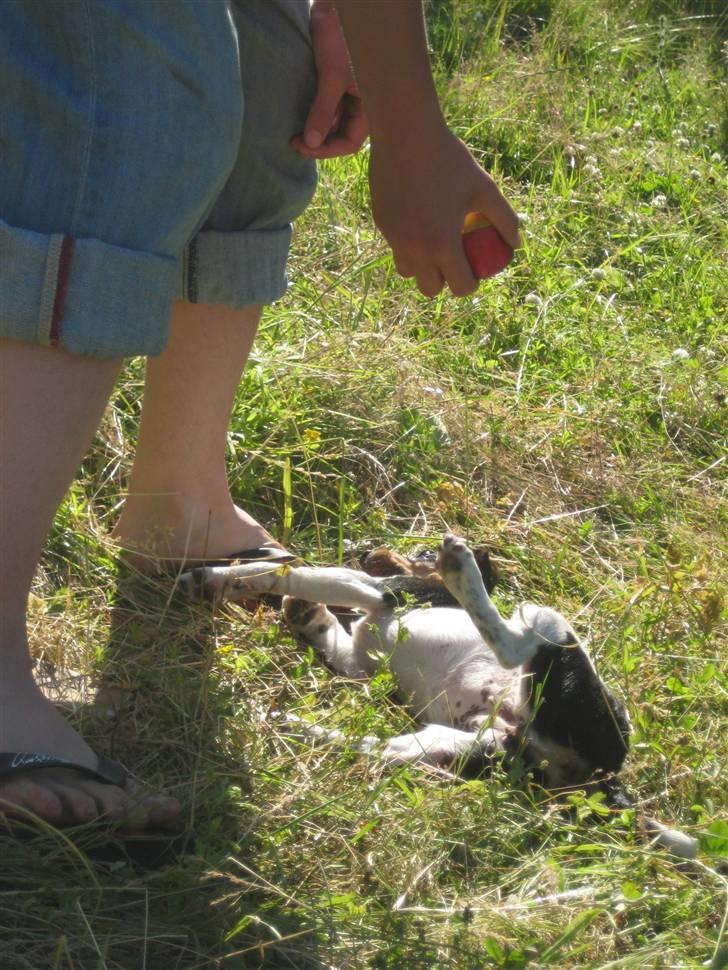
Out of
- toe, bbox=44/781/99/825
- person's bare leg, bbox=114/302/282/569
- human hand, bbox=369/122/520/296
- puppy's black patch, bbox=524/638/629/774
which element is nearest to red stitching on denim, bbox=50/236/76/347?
human hand, bbox=369/122/520/296

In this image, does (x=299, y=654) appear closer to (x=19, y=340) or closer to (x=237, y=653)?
(x=237, y=653)

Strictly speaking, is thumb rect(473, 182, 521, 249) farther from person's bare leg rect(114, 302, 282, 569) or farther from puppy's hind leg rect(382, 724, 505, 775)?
puppy's hind leg rect(382, 724, 505, 775)

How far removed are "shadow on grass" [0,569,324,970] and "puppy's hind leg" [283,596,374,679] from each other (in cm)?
28

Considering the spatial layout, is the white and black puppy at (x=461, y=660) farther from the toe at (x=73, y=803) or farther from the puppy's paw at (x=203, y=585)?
the toe at (x=73, y=803)

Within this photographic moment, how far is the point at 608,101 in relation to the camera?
4.16 meters

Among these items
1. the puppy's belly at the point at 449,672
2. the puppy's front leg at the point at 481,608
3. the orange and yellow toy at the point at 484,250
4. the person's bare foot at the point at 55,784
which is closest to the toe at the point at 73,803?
the person's bare foot at the point at 55,784

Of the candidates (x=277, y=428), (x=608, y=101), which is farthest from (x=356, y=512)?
(x=608, y=101)

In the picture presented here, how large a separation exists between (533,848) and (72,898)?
62 cm

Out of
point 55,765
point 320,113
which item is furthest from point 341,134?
point 55,765

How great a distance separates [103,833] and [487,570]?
2.95 feet

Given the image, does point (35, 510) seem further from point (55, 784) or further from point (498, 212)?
point (498, 212)

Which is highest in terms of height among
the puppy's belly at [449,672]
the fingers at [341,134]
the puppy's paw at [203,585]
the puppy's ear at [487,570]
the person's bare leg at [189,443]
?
the fingers at [341,134]

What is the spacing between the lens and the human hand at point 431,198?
150cm

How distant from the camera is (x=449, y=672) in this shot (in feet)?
6.40
